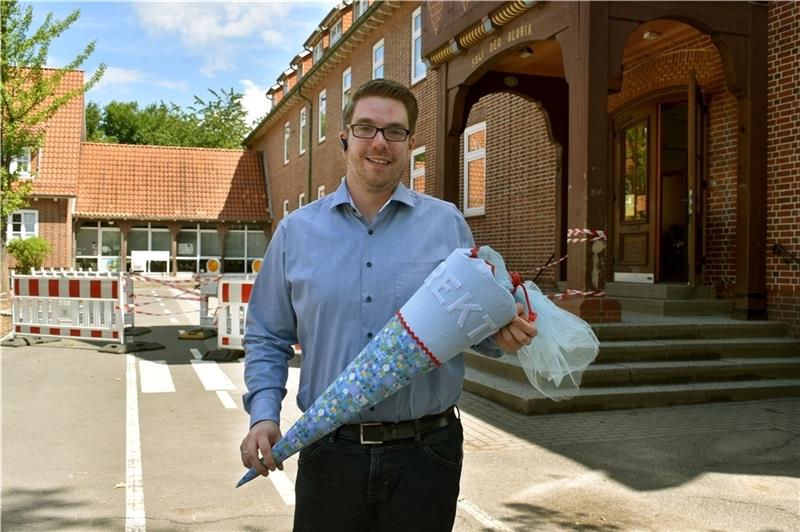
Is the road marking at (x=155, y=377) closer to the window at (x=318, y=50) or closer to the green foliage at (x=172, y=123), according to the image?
the window at (x=318, y=50)

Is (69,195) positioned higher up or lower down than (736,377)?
higher up

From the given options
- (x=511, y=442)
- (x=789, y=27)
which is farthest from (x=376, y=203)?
(x=789, y=27)

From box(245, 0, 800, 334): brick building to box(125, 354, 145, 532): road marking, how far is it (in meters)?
4.87

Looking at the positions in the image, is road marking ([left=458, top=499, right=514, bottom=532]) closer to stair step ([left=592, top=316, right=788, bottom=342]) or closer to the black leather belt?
the black leather belt

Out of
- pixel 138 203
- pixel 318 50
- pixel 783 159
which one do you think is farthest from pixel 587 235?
pixel 138 203

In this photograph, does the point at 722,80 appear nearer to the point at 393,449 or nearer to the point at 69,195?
the point at 393,449

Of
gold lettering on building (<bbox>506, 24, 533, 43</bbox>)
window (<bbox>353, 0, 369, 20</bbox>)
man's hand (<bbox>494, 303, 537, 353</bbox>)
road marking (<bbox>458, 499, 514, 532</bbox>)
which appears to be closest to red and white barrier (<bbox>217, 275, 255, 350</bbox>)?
gold lettering on building (<bbox>506, 24, 533, 43</bbox>)

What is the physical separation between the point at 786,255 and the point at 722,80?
2.68 meters

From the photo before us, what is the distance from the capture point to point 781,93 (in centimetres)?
916

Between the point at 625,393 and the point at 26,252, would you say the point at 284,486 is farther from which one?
the point at 26,252

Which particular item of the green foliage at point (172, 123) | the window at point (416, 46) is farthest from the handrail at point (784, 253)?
the green foliage at point (172, 123)

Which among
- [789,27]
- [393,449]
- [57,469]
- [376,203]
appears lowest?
[57,469]

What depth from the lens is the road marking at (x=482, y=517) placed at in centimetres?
418

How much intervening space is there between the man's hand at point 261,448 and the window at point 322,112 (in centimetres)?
2624
